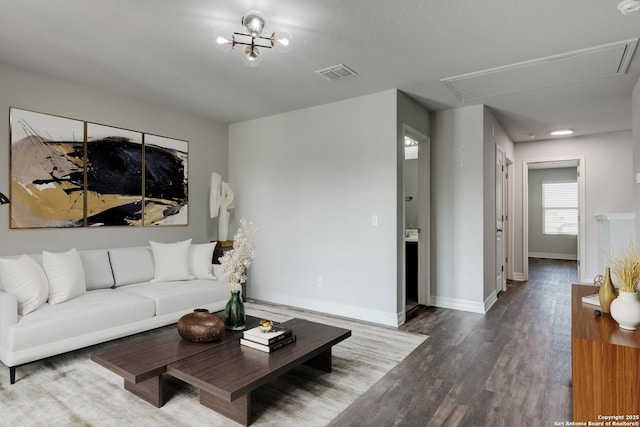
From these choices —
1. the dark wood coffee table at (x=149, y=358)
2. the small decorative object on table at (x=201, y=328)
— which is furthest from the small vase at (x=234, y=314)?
the small decorative object on table at (x=201, y=328)

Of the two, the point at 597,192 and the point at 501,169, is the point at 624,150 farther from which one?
the point at 501,169

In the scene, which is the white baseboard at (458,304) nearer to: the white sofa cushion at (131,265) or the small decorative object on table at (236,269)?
the small decorative object on table at (236,269)

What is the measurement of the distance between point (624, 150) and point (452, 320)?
4.44 m

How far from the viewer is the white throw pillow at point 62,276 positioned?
298cm

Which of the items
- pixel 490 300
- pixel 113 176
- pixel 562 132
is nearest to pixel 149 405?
pixel 113 176

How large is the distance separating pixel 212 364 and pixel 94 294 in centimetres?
182

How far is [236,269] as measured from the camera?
2.56 meters

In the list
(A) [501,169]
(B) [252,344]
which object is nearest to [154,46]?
(B) [252,344]

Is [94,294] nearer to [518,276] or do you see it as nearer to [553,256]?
[518,276]

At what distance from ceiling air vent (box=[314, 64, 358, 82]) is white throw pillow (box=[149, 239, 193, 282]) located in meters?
2.37

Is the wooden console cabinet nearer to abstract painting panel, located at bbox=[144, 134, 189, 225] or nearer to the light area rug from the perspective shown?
the light area rug

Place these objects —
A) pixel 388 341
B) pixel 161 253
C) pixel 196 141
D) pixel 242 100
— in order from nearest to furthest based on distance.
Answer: pixel 388 341 < pixel 161 253 < pixel 242 100 < pixel 196 141

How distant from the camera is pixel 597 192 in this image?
6.02m

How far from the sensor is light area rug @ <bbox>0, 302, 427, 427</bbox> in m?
2.08
